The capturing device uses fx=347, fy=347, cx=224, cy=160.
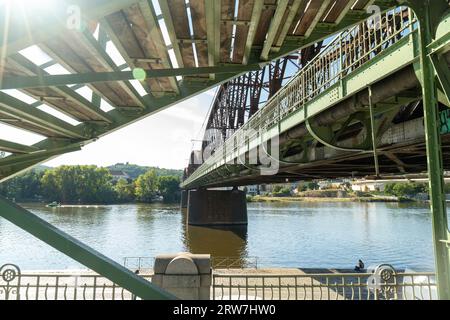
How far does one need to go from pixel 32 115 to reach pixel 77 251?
100 inches

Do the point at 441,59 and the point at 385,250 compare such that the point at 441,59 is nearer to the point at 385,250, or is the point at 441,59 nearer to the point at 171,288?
the point at 171,288

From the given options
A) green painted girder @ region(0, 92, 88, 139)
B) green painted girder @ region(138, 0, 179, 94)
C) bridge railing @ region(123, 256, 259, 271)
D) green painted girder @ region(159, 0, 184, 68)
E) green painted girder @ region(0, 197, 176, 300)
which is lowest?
bridge railing @ region(123, 256, 259, 271)

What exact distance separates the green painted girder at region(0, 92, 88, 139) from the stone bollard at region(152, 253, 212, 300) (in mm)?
3380

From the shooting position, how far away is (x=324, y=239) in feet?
132

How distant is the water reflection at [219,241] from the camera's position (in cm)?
3303

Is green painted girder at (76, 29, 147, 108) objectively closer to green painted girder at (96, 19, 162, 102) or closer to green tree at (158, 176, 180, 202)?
green painted girder at (96, 19, 162, 102)

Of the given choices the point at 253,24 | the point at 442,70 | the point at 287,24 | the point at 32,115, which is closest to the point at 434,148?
the point at 442,70

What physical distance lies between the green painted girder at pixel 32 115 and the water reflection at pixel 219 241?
2436 centimetres


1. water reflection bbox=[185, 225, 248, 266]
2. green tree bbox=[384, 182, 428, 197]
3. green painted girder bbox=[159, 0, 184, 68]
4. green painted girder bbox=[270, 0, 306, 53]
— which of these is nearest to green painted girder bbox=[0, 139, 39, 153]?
green painted girder bbox=[159, 0, 184, 68]

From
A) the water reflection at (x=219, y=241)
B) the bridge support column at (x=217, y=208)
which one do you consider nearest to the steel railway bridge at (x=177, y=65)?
the water reflection at (x=219, y=241)

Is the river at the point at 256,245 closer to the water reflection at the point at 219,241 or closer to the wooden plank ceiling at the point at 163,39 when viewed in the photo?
the water reflection at the point at 219,241

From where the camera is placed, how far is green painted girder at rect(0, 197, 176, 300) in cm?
316
